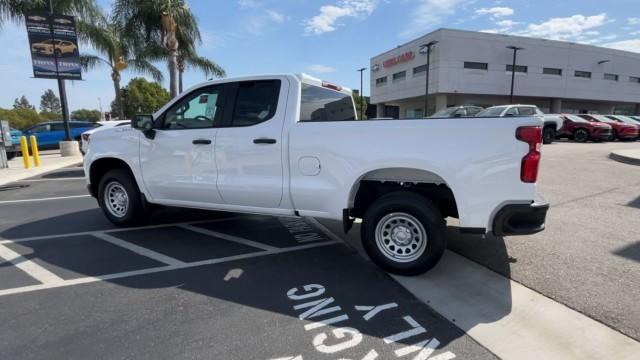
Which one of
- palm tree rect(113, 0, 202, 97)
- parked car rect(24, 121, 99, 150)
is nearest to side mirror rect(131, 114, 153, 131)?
palm tree rect(113, 0, 202, 97)

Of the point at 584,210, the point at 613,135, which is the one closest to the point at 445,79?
the point at 613,135

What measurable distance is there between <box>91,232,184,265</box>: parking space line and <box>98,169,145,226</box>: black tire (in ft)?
1.13

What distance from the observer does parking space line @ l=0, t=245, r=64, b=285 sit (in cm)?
358

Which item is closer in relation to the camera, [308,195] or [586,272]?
[586,272]

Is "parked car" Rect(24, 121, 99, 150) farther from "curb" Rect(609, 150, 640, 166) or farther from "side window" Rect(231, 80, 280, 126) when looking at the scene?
"curb" Rect(609, 150, 640, 166)

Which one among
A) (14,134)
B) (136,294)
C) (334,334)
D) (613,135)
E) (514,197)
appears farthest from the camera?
(613,135)

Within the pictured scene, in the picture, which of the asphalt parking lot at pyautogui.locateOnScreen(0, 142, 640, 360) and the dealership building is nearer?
the asphalt parking lot at pyautogui.locateOnScreen(0, 142, 640, 360)

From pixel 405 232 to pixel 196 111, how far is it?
9.57ft

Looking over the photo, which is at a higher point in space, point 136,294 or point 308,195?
point 308,195

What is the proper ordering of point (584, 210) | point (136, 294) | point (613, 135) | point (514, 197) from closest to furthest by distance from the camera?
point (514, 197), point (136, 294), point (584, 210), point (613, 135)

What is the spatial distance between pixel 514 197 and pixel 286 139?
2.24 meters

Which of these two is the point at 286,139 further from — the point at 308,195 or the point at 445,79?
the point at 445,79

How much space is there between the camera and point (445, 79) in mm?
38812

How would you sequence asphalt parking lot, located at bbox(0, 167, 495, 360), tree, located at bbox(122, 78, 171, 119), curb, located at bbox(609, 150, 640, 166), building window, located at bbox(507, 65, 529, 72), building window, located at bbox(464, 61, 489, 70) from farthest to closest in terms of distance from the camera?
tree, located at bbox(122, 78, 171, 119) < building window, located at bbox(507, 65, 529, 72) < building window, located at bbox(464, 61, 489, 70) < curb, located at bbox(609, 150, 640, 166) < asphalt parking lot, located at bbox(0, 167, 495, 360)
